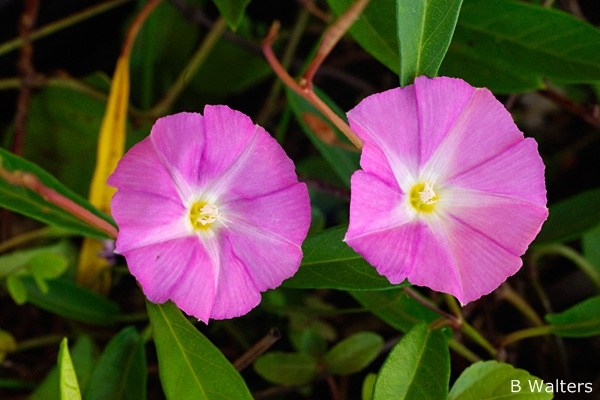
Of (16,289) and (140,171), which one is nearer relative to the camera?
(140,171)

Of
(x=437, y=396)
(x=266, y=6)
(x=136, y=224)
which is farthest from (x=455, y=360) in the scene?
(x=266, y=6)

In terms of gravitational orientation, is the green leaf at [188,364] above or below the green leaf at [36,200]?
below

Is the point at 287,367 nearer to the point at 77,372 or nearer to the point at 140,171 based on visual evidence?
the point at 77,372

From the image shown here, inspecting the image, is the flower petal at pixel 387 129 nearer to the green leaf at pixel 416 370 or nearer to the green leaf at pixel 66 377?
the green leaf at pixel 416 370

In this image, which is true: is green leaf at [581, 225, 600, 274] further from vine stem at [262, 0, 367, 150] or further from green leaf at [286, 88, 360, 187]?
vine stem at [262, 0, 367, 150]

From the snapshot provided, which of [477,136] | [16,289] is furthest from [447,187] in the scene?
[16,289]

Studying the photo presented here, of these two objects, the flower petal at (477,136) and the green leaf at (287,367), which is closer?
the flower petal at (477,136)

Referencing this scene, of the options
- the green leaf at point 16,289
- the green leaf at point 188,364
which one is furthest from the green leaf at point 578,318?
the green leaf at point 16,289
